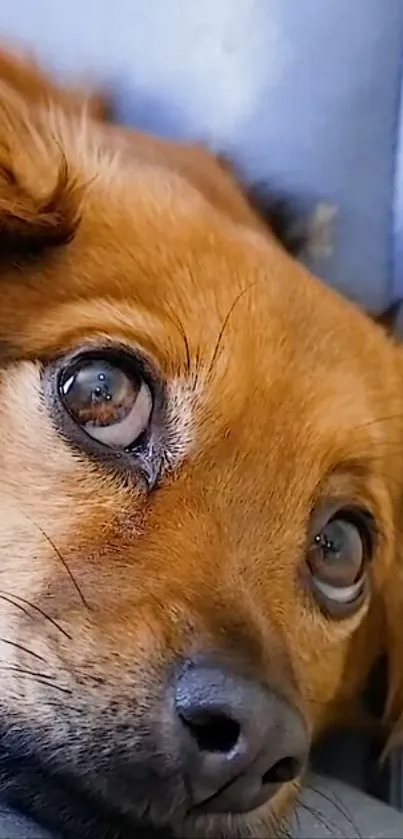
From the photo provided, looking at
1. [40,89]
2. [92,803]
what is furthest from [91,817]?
[40,89]

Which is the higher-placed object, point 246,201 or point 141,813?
point 246,201

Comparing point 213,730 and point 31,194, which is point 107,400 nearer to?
point 31,194

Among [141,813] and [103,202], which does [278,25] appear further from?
[141,813]

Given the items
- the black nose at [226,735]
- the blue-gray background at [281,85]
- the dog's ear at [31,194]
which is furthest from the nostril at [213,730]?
the blue-gray background at [281,85]

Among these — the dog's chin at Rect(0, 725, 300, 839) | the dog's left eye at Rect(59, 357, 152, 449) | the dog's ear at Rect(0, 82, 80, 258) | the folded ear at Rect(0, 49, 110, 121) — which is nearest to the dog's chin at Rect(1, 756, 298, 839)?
the dog's chin at Rect(0, 725, 300, 839)

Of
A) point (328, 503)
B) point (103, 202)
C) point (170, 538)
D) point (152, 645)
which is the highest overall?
point (103, 202)

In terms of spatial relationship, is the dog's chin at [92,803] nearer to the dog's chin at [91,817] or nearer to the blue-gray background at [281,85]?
the dog's chin at [91,817]

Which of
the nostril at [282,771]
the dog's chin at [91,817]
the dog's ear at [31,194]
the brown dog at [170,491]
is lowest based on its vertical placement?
the dog's chin at [91,817]

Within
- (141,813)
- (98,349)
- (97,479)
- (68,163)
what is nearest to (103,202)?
(68,163)
